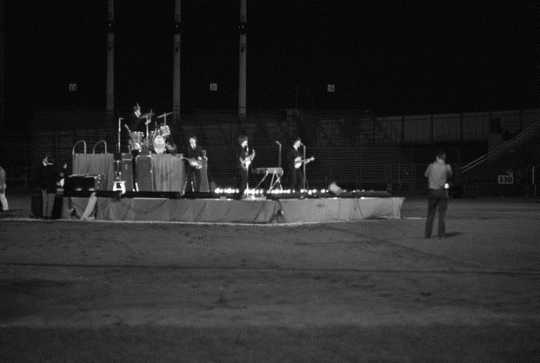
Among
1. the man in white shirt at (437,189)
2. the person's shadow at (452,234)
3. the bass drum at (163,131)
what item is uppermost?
the bass drum at (163,131)

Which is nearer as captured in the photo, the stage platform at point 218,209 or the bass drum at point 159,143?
the stage platform at point 218,209

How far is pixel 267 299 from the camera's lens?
7.77 m

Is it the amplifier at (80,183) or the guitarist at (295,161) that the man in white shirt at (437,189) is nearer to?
the guitarist at (295,161)

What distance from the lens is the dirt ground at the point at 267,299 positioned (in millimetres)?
5582

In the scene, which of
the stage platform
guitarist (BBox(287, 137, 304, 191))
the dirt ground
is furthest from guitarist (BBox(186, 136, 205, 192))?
the dirt ground

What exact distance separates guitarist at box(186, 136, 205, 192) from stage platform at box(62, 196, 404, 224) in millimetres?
2721

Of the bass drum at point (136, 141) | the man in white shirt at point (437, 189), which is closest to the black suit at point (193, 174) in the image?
the bass drum at point (136, 141)

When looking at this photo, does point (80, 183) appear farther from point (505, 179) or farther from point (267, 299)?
point (505, 179)

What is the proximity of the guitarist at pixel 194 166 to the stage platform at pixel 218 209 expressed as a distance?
272 cm

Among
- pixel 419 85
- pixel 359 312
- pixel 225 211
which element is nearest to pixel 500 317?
pixel 359 312

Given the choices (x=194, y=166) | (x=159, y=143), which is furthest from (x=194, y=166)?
(x=159, y=143)

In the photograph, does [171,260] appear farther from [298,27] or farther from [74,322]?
[298,27]

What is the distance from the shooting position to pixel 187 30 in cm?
4312

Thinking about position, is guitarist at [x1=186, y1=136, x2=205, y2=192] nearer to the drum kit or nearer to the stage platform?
the drum kit
